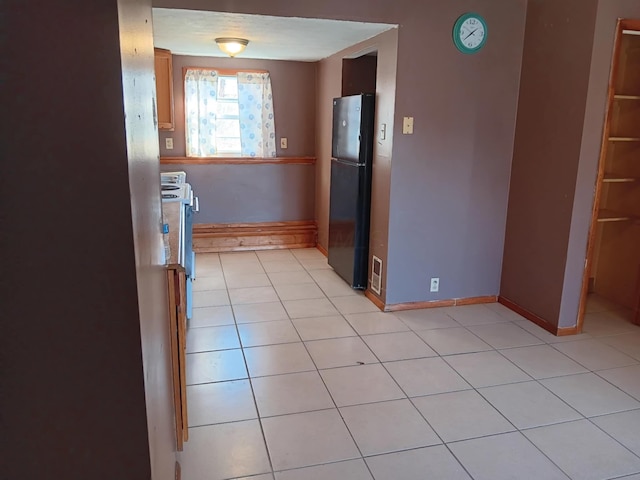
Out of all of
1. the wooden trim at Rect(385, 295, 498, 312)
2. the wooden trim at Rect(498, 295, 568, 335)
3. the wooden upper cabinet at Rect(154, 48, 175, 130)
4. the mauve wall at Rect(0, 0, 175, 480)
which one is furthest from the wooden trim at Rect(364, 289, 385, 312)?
the mauve wall at Rect(0, 0, 175, 480)

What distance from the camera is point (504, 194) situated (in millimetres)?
3602

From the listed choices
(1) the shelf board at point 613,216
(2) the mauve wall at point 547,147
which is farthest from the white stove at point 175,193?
(1) the shelf board at point 613,216

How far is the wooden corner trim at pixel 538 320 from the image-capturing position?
3.19m

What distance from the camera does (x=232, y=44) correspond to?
12.6 ft

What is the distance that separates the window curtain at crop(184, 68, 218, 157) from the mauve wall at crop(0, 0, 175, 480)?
4252mm

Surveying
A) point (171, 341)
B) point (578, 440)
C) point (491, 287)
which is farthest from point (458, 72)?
point (171, 341)

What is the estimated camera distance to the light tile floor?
1966 mm

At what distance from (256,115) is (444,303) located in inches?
108

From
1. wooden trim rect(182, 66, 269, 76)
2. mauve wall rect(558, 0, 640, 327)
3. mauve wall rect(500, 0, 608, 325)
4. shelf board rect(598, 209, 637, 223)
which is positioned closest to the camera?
mauve wall rect(558, 0, 640, 327)

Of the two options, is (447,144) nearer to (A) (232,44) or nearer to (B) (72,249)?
(A) (232,44)

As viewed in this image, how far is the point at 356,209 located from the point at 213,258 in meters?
1.78

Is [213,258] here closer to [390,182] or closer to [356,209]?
[356,209]

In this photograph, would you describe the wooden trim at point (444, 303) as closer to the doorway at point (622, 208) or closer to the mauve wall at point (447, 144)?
the mauve wall at point (447, 144)

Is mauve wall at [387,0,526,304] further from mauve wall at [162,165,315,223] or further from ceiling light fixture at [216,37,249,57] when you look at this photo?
mauve wall at [162,165,315,223]
